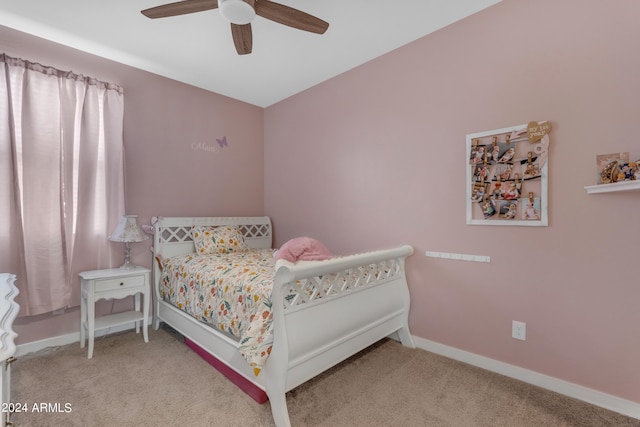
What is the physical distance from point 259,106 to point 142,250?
92.9 inches

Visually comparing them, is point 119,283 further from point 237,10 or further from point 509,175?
point 509,175

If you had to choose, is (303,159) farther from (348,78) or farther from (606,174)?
(606,174)

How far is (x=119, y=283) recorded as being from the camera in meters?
2.52

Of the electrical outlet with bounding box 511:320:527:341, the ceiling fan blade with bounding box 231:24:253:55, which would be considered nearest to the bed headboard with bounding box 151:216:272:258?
the ceiling fan blade with bounding box 231:24:253:55

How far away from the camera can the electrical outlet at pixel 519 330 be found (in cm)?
201

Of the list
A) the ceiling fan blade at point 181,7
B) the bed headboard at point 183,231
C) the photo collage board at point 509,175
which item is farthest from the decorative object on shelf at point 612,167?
the bed headboard at point 183,231

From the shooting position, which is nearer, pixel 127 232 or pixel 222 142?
pixel 127 232

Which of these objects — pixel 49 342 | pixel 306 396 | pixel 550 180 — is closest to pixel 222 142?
pixel 49 342

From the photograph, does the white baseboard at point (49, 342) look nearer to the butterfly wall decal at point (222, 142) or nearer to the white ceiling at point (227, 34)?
the butterfly wall decal at point (222, 142)

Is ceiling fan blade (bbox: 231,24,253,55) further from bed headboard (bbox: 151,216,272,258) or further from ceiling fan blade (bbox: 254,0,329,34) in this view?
bed headboard (bbox: 151,216,272,258)

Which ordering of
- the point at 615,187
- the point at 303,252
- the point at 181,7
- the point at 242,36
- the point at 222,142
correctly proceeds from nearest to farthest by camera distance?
the point at 615,187 → the point at 181,7 → the point at 242,36 → the point at 303,252 → the point at 222,142

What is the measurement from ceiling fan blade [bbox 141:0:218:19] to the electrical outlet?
9.24ft

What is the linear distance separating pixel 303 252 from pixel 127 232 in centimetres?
164

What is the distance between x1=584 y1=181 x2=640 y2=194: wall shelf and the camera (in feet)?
5.05
